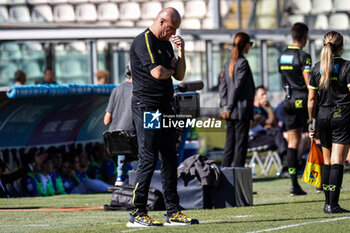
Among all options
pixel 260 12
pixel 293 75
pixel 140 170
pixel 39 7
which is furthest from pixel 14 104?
pixel 39 7

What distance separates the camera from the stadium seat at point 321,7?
22.9m

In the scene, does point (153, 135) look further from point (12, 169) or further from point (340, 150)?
point (12, 169)

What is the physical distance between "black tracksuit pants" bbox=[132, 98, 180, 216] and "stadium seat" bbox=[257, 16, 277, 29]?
51.5 ft

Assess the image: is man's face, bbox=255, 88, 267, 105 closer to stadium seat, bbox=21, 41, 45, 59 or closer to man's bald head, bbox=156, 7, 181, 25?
stadium seat, bbox=21, 41, 45, 59

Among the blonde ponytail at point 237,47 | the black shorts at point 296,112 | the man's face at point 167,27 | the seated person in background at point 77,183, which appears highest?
the man's face at point 167,27

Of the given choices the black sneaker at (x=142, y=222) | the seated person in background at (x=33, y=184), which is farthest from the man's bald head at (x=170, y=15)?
the seated person in background at (x=33, y=184)

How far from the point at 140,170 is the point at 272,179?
23.5 feet

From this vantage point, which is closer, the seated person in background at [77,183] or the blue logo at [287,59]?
the blue logo at [287,59]

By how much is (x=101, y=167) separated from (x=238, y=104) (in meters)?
3.93

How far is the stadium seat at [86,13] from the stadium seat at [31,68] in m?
5.42

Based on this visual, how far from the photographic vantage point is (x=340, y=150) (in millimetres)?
7871

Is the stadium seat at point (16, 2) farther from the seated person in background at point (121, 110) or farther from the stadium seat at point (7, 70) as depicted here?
the seated person in background at point (121, 110)

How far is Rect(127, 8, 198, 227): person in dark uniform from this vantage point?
22.9 feet

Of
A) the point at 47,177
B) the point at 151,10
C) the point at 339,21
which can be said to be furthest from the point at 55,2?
the point at 47,177
